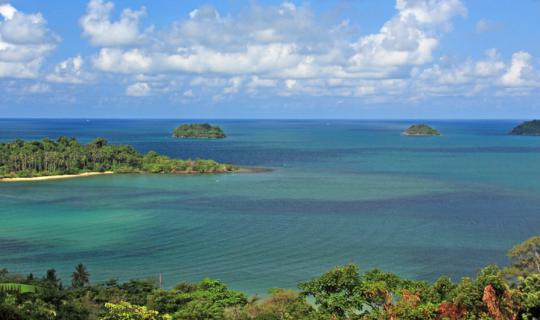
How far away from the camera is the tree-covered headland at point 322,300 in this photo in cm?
1810

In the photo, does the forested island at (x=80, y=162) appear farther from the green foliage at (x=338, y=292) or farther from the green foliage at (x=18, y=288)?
the green foliage at (x=338, y=292)

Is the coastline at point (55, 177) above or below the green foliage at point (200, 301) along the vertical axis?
below

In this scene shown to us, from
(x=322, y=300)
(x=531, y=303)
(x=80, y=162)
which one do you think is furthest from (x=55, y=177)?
(x=531, y=303)

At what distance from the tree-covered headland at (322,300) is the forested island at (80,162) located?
65685 millimetres

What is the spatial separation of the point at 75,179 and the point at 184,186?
1989cm

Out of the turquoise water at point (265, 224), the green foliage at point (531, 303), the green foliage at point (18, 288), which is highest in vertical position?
the green foliage at point (531, 303)

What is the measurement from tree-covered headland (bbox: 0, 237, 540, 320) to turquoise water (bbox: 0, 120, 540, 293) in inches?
347

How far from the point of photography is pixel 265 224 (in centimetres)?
5275

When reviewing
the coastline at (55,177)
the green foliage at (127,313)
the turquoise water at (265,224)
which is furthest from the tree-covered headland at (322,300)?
the coastline at (55,177)

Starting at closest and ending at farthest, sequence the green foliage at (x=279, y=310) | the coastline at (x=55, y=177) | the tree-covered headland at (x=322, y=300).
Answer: the tree-covered headland at (x=322, y=300), the green foliage at (x=279, y=310), the coastline at (x=55, y=177)

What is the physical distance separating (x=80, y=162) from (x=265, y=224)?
55.3 meters

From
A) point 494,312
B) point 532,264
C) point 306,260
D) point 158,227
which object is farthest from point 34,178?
point 494,312

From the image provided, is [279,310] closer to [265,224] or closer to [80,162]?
[265,224]

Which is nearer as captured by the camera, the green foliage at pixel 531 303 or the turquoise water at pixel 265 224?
the green foliage at pixel 531 303
